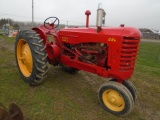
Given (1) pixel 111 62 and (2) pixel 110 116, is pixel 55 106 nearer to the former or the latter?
(2) pixel 110 116

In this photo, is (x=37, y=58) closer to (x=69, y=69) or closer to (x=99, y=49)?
(x=99, y=49)

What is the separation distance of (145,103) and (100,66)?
1303mm

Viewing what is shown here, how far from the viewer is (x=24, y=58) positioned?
4.95m

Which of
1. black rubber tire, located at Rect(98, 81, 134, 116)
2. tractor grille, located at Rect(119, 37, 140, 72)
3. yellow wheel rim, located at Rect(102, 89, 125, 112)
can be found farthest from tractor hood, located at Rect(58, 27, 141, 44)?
yellow wheel rim, located at Rect(102, 89, 125, 112)

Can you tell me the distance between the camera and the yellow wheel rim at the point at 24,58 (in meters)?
4.85

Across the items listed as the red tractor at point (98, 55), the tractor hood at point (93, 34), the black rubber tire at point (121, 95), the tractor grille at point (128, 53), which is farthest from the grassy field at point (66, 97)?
the tractor hood at point (93, 34)

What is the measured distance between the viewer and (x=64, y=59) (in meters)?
4.82

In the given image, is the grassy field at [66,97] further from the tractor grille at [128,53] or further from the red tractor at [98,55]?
the tractor grille at [128,53]

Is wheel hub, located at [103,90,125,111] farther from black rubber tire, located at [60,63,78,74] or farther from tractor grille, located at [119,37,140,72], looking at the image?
black rubber tire, located at [60,63,78,74]

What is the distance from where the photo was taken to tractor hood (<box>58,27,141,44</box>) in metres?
3.55

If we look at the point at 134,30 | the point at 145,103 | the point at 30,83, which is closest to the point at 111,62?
the point at 134,30

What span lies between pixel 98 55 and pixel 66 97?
44.2 inches

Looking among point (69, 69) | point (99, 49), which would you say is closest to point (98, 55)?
point (99, 49)

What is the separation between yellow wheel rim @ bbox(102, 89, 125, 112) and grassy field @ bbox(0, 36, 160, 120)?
159 millimetres
